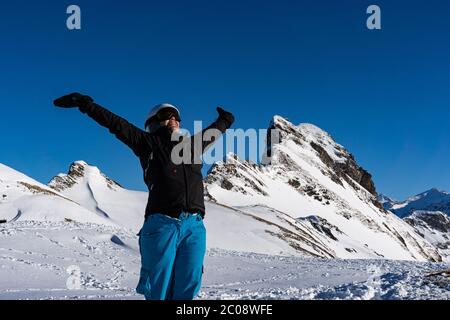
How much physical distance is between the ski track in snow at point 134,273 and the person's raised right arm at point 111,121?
693cm

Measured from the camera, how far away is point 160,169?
185 inches

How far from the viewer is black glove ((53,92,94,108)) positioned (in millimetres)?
4688

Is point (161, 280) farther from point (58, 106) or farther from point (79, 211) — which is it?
point (79, 211)

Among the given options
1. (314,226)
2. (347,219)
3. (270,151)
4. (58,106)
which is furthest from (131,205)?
(270,151)

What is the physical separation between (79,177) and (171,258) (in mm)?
101962

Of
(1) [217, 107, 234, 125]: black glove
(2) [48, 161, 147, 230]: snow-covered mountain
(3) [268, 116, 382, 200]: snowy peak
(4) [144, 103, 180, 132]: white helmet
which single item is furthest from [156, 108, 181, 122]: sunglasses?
(3) [268, 116, 382, 200]: snowy peak

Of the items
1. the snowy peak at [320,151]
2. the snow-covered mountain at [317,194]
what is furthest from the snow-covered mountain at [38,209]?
the snowy peak at [320,151]

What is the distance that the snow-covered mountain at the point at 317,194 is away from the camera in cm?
10934

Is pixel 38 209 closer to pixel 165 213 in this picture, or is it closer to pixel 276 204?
pixel 165 213

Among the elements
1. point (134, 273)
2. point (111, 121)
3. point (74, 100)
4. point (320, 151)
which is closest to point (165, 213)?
point (111, 121)

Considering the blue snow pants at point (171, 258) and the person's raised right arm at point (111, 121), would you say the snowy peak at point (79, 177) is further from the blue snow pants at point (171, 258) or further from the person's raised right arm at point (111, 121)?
the blue snow pants at point (171, 258)

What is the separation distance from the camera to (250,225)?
57.6 m

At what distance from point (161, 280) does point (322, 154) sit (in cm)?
18681

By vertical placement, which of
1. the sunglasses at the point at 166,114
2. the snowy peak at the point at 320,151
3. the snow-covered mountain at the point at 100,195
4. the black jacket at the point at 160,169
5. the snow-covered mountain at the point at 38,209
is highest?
the snowy peak at the point at 320,151
